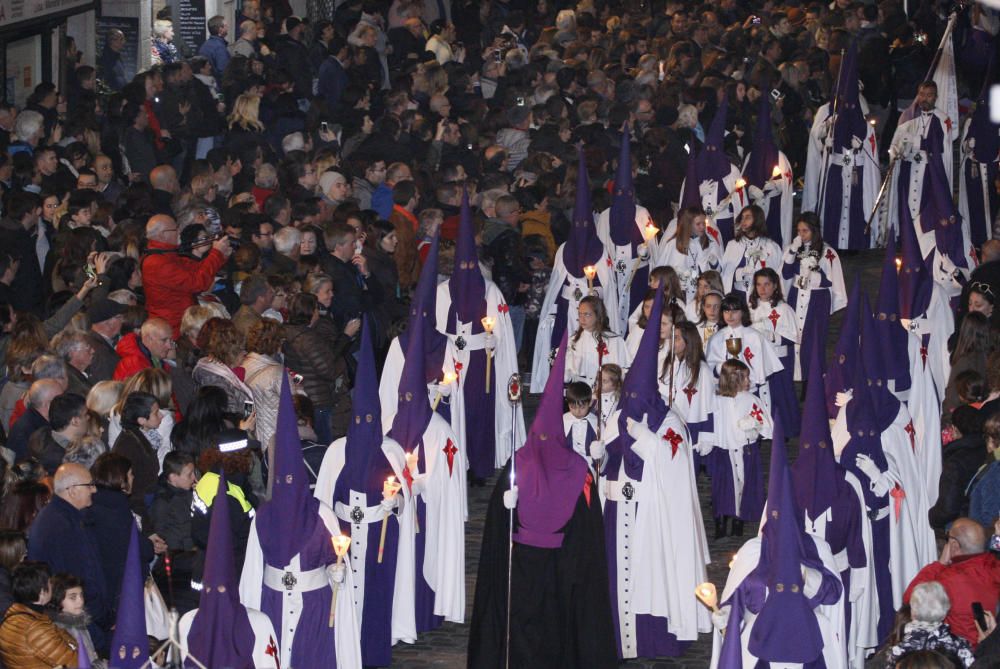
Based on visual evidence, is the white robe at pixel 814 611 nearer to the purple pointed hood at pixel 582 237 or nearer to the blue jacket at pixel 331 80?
the purple pointed hood at pixel 582 237

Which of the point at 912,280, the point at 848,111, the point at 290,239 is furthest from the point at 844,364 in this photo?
the point at 848,111

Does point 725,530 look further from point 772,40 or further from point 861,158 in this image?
point 772,40

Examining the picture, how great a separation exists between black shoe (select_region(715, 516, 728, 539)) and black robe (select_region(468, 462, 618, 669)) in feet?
9.81

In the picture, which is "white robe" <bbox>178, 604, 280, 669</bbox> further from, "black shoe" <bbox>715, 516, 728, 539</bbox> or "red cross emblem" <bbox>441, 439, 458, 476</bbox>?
"black shoe" <bbox>715, 516, 728, 539</bbox>

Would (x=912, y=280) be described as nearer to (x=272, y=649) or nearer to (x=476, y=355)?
(x=476, y=355)

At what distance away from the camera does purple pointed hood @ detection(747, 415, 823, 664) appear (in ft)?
31.7

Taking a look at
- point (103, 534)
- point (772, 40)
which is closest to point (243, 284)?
point (103, 534)

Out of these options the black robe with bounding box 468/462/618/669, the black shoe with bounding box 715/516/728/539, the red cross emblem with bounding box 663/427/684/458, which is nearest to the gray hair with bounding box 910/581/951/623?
the black robe with bounding box 468/462/618/669

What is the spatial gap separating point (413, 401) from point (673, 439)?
1.61m

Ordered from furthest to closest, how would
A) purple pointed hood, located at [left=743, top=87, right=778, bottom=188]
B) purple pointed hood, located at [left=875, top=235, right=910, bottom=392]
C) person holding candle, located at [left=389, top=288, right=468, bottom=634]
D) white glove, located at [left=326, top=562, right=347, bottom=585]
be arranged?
purple pointed hood, located at [left=743, top=87, right=778, bottom=188]
purple pointed hood, located at [left=875, top=235, right=910, bottom=392]
person holding candle, located at [left=389, top=288, right=468, bottom=634]
white glove, located at [left=326, top=562, right=347, bottom=585]

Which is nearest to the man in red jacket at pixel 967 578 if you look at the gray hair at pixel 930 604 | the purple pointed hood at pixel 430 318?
the gray hair at pixel 930 604

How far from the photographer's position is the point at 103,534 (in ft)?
33.1

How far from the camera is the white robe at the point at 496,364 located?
14.0m

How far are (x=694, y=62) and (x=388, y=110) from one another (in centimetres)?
397
